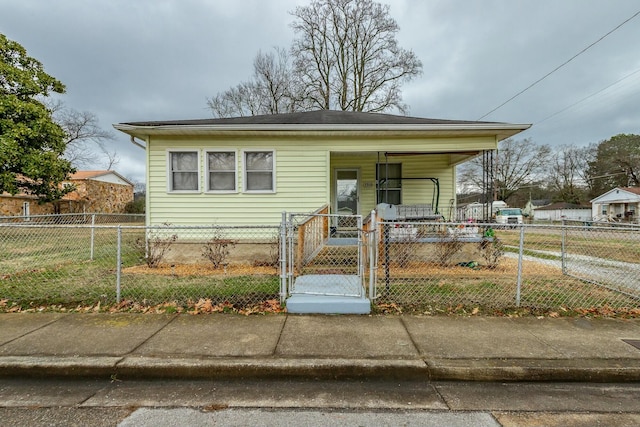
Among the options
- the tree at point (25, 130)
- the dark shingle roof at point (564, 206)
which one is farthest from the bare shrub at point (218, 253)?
the dark shingle roof at point (564, 206)

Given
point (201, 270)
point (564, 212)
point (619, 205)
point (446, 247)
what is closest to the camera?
point (446, 247)

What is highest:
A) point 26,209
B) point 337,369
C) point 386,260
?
point 26,209

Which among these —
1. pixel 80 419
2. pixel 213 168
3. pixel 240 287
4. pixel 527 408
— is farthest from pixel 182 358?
pixel 213 168

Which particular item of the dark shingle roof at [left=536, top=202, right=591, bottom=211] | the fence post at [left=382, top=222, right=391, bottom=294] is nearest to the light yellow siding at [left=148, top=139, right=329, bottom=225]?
the fence post at [left=382, top=222, right=391, bottom=294]

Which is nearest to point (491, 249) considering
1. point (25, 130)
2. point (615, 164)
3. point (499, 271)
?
point (499, 271)

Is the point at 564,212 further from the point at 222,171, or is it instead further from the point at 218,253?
the point at 218,253

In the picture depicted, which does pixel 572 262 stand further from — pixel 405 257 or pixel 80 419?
pixel 80 419

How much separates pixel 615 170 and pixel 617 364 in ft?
191

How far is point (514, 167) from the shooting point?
4372cm

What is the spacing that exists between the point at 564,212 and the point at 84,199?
5987cm

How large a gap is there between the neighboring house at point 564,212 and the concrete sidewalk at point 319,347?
1915 inches

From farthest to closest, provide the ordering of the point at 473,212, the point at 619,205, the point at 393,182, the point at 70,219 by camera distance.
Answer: the point at 619,205 < the point at 70,219 < the point at 393,182 < the point at 473,212

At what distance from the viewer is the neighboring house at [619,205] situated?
34344 millimetres

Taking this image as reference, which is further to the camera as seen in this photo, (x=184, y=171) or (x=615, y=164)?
(x=615, y=164)
